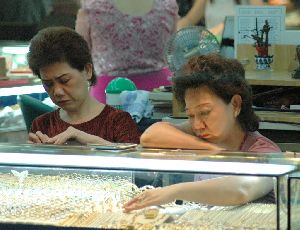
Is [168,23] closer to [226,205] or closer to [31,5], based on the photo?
[31,5]

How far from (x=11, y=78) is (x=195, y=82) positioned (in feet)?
12.9

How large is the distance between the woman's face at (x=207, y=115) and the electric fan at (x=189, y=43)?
2300 millimetres

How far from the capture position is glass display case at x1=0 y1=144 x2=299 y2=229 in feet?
7.20

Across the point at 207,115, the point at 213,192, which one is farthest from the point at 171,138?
the point at 213,192

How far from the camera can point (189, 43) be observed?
5172 millimetres

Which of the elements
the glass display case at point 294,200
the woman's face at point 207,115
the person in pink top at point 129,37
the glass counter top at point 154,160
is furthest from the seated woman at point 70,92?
the person in pink top at point 129,37

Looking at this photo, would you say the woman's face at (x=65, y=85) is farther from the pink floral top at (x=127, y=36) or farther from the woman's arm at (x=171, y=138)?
the pink floral top at (x=127, y=36)

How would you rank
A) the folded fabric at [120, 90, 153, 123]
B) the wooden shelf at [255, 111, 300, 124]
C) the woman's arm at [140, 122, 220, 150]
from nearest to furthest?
1. the woman's arm at [140, 122, 220, 150]
2. the wooden shelf at [255, 111, 300, 124]
3. the folded fabric at [120, 90, 153, 123]

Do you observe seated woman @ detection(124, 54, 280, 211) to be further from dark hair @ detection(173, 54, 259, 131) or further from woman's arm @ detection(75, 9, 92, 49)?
woman's arm @ detection(75, 9, 92, 49)

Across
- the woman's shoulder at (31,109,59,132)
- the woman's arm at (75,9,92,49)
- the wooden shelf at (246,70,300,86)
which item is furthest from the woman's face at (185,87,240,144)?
the woman's arm at (75,9,92,49)

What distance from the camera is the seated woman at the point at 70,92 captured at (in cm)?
354

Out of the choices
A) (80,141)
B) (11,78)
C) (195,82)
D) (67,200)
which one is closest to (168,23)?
(11,78)

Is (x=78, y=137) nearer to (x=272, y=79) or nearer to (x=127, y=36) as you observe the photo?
(x=272, y=79)

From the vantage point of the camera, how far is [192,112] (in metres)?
2.80
